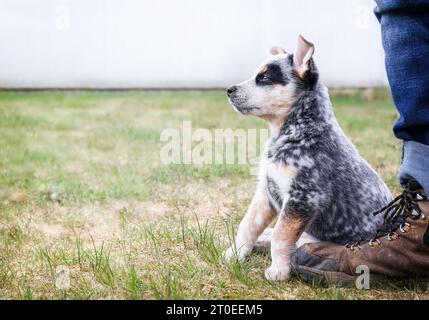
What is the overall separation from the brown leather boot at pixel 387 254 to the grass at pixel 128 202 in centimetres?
5

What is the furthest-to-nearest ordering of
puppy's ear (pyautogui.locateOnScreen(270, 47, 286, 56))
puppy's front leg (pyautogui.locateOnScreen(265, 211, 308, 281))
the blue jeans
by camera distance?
puppy's ear (pyautogui.locateOnScreen(270, 47, 286, 56)) → puppy's front leg (pyautogui.locateOnScreen(265, 211, 308, 281)) → the blue jeans

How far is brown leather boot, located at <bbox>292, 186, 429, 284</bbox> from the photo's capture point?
2.14 meters

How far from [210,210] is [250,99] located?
90cm

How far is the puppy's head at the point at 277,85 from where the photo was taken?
2314 millimetres

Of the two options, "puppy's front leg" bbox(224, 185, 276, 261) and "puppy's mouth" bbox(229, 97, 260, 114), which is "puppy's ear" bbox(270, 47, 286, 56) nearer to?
"puppy's mouth" bbox(229, 97, 260, 114)

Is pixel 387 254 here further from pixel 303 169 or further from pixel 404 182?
pixel 303 169

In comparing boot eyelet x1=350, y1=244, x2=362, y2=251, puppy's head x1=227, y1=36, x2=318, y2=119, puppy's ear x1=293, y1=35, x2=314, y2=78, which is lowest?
boot eyelet x1=350, y1=244, x2=362, y2=251

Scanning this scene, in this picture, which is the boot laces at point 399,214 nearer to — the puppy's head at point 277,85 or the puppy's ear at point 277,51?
the puppy's head at point 277,85

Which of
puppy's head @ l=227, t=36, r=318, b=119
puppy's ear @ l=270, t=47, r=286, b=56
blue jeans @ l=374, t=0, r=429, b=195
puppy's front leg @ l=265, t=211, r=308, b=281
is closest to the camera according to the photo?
blue jeans @ l=374, t=0, r=429, b=195

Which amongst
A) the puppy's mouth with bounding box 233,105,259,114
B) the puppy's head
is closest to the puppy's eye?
the puppy's head

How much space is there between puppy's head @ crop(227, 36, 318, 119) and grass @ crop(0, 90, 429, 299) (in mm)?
544

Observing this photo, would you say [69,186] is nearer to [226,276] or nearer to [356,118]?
[226,276]
